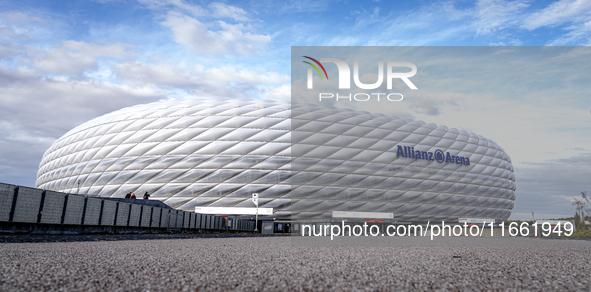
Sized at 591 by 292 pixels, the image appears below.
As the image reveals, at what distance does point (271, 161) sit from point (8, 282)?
95.7 ft

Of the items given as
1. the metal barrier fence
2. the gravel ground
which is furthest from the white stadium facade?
the gravel ground

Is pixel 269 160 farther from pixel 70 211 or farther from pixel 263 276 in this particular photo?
pixel 263 276

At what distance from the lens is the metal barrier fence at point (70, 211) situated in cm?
803

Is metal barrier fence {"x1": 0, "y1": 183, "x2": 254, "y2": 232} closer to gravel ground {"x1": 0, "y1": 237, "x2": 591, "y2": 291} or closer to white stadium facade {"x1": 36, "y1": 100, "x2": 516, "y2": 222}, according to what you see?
gravel ground {"x1": 0, "y1": 237, "x2": 591, "y2": 291}

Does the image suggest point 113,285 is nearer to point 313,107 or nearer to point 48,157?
point 313,107

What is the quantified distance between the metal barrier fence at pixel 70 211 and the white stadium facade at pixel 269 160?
1490cm

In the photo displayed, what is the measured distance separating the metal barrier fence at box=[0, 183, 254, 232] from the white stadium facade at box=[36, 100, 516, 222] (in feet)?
48.9

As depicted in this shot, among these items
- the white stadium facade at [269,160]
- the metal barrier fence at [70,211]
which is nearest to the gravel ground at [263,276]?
the metal barrier fence at [70,211]

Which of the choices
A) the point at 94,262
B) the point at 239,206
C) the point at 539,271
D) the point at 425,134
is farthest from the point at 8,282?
the point at 425,134

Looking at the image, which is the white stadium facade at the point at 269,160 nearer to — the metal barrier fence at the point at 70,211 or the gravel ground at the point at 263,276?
the metal barrier fence at the point at 70,211

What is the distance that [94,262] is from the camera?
13.2ft

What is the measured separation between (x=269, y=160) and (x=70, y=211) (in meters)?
22.4

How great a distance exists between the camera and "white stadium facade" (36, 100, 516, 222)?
31406 mm

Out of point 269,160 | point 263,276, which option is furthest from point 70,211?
point 269,160
